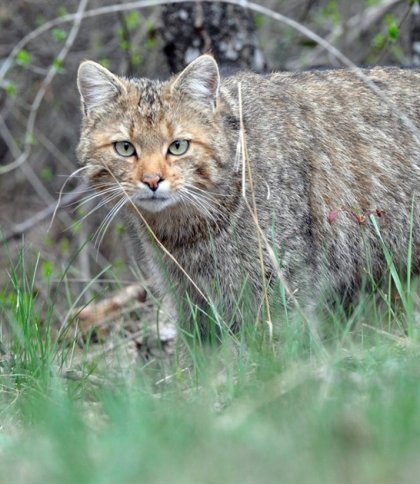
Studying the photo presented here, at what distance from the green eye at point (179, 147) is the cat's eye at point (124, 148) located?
202 millimetres

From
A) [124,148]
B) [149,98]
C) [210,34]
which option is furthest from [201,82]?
[210,34]

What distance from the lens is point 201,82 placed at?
528 cm

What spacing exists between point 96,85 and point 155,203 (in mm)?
867

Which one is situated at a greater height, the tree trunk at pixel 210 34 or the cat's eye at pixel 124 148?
the tree trunk at pixel 210 34

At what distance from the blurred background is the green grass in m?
3.49

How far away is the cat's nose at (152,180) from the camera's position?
490 cm

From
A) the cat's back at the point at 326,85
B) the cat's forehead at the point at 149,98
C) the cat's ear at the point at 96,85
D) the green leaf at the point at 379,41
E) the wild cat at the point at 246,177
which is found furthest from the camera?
the green leaf at the point at 379,41

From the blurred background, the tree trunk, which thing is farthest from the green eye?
the blurred background

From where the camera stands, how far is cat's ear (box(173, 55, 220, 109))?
522cm

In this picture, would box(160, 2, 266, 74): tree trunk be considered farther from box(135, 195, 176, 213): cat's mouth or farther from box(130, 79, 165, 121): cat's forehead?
box(135, 195, 176, 213): cat's mouth

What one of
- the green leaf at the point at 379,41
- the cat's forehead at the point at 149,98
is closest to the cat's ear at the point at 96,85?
the cat's forehead at the point at 149,98

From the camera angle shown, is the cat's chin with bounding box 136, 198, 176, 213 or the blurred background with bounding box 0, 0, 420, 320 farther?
the blurred background with bounding box 0, 0, 420, 320

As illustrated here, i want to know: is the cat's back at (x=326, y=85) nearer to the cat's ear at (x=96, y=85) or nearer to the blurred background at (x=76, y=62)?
the cat's ear at (x=96, y=85)

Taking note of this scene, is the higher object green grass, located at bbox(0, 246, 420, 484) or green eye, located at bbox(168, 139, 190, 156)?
green eye, located at bbox(168, 139, 190, 156)
